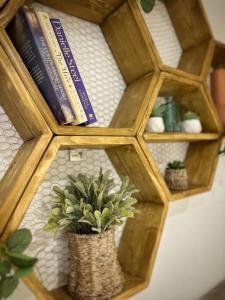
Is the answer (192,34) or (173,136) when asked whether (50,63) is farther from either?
(192,34)

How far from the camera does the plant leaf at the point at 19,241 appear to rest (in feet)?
1.85

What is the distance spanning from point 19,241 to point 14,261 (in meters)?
0.06

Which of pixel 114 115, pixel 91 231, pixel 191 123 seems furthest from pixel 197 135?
pixel 91 231

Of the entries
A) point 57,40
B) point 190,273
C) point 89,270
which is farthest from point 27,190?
point 190,273

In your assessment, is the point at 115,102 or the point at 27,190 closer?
the point at 27,190

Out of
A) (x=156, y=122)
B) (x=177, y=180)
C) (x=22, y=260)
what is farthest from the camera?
(x=177, y=180)

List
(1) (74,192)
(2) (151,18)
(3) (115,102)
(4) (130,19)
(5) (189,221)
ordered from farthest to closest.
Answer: (5) (189,221) < (2) (151,18) < (3) (115,102) < (4) (130,19) < (1) (74,192)

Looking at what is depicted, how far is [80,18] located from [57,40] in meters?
0.33

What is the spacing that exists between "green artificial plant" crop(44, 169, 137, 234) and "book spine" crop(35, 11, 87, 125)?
0.22 metres

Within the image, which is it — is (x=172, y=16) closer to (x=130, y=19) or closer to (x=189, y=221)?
(x=130, y=19)

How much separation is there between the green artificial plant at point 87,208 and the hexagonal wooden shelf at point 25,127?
0.14 metres

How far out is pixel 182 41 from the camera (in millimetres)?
1318

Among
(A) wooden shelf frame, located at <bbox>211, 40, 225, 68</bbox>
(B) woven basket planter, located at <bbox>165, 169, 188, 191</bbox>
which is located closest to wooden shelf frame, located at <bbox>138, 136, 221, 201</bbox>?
(B) woven basket planter, located at <bbox>165, 169, 188, 191</bbox>

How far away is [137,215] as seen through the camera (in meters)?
1.01
